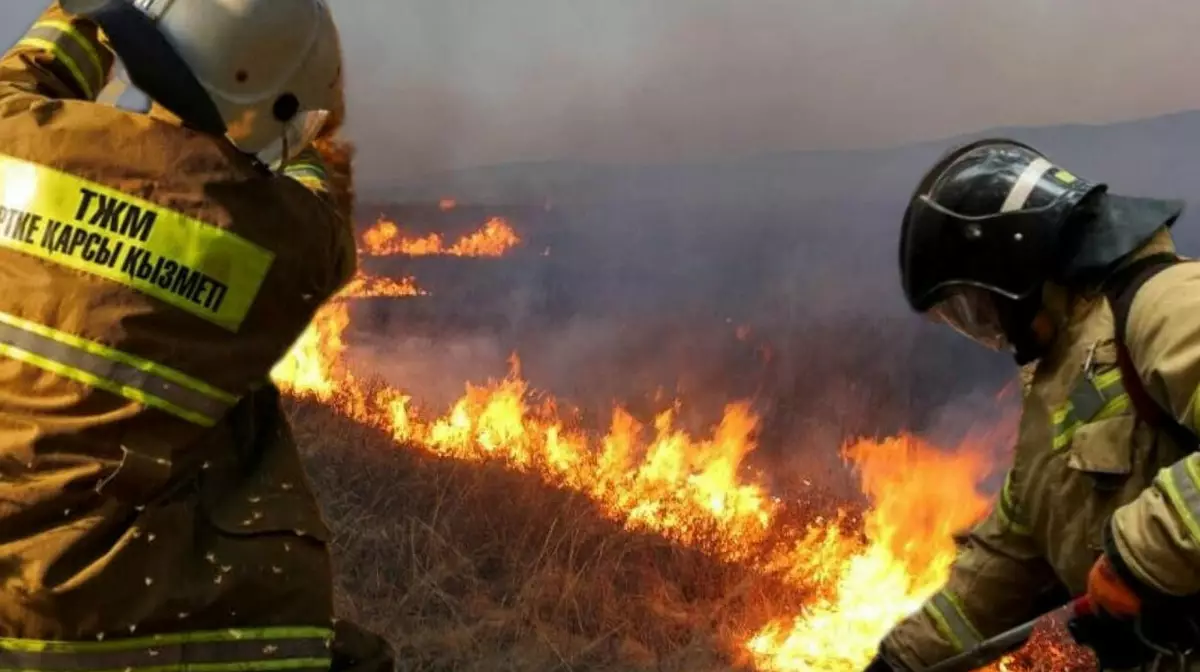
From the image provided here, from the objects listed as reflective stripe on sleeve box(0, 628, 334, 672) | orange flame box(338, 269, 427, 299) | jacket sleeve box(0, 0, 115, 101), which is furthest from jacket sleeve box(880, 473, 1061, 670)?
orange flame box(338, 269, 427, 299)

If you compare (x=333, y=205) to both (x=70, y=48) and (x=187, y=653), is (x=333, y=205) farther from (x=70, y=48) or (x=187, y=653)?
(x=187, y=653)

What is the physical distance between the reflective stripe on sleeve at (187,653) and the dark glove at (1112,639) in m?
1.42

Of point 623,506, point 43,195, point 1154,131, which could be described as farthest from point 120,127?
point 1154,131

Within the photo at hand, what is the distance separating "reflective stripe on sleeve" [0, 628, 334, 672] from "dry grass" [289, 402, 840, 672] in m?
2.18

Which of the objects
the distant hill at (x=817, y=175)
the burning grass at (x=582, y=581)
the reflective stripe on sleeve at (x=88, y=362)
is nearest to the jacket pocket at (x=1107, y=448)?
the reflective stripe on sleeve at (x=88, y=362)

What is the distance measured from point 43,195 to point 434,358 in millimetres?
5903

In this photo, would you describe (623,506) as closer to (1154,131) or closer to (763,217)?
(763,217)

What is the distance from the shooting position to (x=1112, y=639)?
1.88 m

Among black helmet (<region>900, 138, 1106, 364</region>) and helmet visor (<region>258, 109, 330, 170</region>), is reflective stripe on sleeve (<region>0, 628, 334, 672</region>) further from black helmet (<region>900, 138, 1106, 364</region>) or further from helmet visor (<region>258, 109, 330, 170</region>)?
black helmet (<region>900, 138, 1106, 364</region>)

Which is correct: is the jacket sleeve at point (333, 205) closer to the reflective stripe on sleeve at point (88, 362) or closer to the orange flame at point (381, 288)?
the reflective stripe on sleeve at point (88, 362)

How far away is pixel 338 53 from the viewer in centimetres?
180

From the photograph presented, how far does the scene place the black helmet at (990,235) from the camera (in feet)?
6.61


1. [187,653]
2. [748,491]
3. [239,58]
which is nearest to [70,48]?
[239,58]

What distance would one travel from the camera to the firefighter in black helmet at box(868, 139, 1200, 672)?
1651 mm
